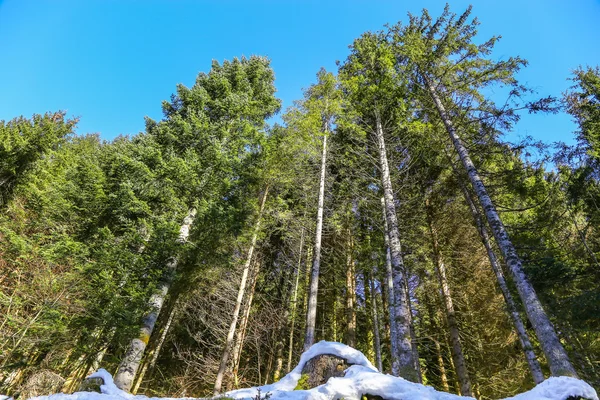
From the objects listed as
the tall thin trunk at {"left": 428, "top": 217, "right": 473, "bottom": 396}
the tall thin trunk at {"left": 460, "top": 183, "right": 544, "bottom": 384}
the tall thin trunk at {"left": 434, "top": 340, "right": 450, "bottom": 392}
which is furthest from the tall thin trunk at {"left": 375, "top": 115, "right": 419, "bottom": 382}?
the tall thin trunk at {"left": 434, "top": 340, "right": 450, "bottom": 392}

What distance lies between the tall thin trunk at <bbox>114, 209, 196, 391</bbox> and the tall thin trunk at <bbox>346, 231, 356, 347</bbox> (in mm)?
6676

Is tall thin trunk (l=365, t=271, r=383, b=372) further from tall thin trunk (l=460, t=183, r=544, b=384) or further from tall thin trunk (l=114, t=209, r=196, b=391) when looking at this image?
tall thin trunk (l=114, t=209, r=196, b=391)

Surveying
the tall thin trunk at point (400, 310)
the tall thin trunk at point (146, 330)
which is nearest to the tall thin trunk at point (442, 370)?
the tall thin trunk at point (400, 310)

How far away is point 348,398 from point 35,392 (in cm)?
665

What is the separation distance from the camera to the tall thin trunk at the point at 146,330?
243 inches

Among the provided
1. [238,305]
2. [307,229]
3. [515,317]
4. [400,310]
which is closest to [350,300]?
[307,229]

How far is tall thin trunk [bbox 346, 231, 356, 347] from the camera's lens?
1020 centimetres

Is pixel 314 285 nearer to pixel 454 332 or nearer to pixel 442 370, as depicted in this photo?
pixel 454 332

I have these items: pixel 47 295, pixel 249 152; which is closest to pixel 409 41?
pixel 249 152

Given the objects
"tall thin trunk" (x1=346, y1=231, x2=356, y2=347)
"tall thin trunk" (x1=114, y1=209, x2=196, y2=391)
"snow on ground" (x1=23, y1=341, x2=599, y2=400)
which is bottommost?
"snow on ground" (x1=23, y1=341, x2=599, y2=400)

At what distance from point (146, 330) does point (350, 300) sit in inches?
284

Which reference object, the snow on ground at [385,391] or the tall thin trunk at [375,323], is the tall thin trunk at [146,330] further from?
the tall thin trunk at [375,323]

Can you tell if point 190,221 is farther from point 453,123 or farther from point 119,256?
point 453,123

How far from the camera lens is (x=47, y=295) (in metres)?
6.86
